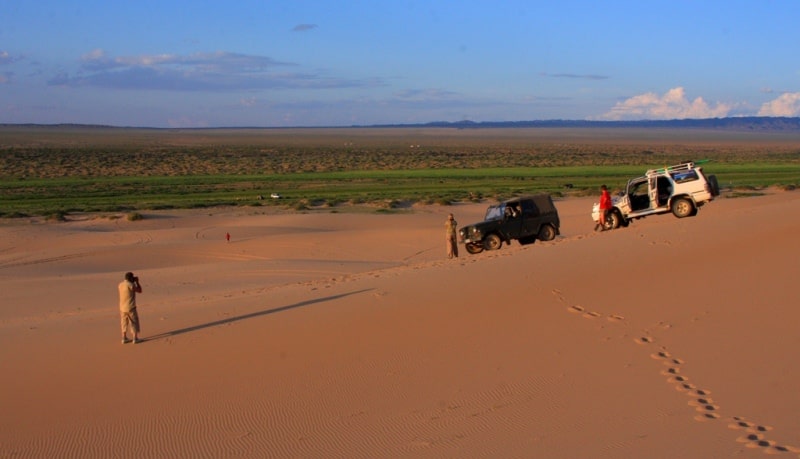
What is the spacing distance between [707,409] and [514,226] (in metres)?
14.9

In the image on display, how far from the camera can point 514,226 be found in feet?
75.0

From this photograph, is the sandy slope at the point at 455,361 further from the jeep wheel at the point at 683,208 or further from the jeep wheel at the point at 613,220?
the jeep wheel at the point at 613,220

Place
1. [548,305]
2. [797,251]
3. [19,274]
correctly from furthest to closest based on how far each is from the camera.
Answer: [19,274] → [797,251] → [548,305]

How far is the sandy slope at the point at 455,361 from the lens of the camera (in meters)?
7.93

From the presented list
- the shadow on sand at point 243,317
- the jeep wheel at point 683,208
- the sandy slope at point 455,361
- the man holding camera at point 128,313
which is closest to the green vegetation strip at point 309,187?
the jeep wheel at point 683,208

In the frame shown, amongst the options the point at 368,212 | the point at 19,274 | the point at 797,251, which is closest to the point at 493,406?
the point at 797,251

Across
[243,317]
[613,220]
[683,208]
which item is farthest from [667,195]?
[243,317]

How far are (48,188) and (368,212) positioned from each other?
25.7 metres

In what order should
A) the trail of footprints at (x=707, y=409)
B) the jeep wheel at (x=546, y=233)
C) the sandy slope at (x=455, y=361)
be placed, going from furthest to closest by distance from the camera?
the jeep wheel at (x=546, y=233)
the sandy slope at (x=455, y=361)
the trail of footprints at (x=707, y=409)

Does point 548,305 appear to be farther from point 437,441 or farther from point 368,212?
point 368,212

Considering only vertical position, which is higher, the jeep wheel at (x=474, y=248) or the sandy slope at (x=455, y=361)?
the sandy slope at (x=455, y=361)

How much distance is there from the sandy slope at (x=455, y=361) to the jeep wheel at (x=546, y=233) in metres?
5.04

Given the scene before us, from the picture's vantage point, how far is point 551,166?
8394 cm

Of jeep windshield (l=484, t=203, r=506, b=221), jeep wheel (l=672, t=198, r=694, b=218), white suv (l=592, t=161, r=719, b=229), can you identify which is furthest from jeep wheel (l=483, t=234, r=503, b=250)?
jeep wheel (l=672, t=198, r=694, b=218)
